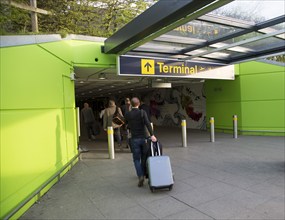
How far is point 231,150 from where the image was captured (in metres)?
7.70

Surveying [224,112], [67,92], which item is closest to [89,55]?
[67,92]

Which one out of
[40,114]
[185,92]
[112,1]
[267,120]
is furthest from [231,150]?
[112,1]

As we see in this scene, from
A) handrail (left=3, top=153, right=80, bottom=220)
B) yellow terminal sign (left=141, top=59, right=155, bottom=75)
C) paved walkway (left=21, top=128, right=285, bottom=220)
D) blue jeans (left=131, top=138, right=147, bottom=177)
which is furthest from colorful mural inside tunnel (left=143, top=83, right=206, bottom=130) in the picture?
handrail (left=3, top=153, right=80, bottom=220)

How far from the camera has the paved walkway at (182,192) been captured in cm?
359

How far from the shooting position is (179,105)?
1577 cm

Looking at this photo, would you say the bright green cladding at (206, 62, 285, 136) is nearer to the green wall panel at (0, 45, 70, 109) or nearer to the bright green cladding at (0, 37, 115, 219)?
the bright green cladding at (0, 37, 115, 219)

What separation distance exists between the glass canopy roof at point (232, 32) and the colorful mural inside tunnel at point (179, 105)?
5.72m

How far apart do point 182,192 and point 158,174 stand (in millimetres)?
546

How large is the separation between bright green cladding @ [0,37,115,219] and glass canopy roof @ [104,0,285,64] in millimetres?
2319

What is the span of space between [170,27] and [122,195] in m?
3.25

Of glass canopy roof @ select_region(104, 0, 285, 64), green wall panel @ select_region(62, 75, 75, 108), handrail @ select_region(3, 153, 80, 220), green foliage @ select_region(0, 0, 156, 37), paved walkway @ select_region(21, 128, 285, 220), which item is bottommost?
paved walkway @ select_region(21, 128, 285, 220)

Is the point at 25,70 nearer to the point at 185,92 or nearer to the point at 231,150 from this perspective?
the point at 231,150

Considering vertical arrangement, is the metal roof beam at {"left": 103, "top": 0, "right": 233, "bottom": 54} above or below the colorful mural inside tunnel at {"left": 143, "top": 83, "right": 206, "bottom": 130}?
above

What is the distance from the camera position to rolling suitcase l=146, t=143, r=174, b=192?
428cm
